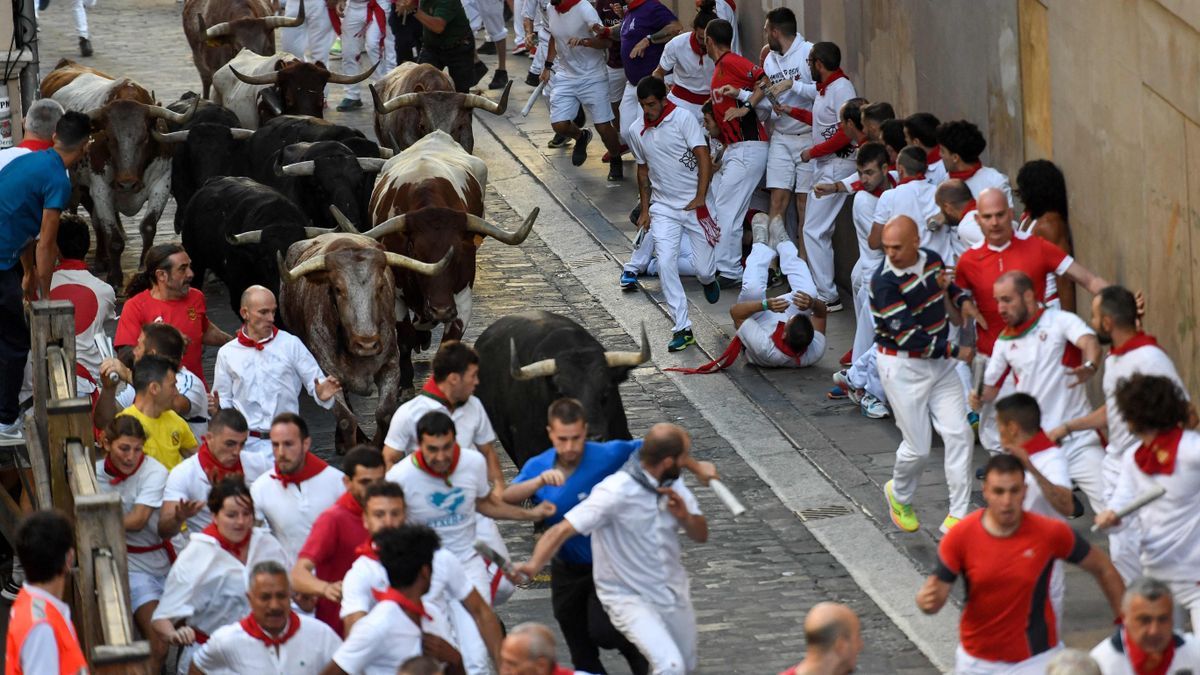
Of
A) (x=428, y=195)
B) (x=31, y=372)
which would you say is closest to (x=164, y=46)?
(x=428, y=195)

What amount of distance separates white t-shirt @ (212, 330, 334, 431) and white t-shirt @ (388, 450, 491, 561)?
2384 mm

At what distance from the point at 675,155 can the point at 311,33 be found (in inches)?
389

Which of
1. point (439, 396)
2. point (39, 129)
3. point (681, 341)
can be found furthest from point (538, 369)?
point (681, 341)

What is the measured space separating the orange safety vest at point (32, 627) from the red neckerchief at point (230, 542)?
1.54 meters

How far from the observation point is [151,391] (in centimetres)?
998

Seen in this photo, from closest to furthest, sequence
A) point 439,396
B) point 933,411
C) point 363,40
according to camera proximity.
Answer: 1. point 439,396
2. point 933,411
3. point 363,40

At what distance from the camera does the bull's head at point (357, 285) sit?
502 inches

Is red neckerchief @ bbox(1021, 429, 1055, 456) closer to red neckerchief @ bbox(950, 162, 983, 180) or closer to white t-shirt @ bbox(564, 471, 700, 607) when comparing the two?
white t-shirt @ bbox(564, 471, 700, 607)

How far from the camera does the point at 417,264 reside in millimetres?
13609

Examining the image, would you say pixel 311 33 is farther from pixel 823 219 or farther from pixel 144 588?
pixel 144 588

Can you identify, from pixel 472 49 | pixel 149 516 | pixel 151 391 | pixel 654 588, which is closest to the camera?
pixel 654 588

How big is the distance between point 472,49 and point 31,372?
10.6 metres

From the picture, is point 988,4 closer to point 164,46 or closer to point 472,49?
point 472,49

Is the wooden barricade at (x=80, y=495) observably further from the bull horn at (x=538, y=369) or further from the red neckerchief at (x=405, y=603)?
the bull horn at (x=538, y=369)
